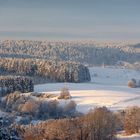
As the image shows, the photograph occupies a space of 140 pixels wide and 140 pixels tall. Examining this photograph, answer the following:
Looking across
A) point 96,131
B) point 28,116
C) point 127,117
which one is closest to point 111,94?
point 28,116

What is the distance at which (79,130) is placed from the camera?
75875 millimetres

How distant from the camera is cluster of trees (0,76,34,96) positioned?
162 metres

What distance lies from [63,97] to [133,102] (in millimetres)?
18817

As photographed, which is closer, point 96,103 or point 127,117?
point 127,117

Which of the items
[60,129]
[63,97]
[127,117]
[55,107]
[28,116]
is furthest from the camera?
[63,97]

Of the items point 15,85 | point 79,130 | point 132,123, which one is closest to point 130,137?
point 79,130

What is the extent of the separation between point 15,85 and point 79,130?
9072 centimetres

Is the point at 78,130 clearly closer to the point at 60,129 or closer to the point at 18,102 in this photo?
the point at 60,129

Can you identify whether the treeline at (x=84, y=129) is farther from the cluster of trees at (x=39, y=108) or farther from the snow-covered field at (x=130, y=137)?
the cluster of trees at (x=39, y=108)

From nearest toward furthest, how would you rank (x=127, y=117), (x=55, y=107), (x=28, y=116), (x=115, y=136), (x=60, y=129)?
(x=60, y=129), (x=115, y=136), (x=127, y=117), (x=28, y=116), (x=55, y=107)

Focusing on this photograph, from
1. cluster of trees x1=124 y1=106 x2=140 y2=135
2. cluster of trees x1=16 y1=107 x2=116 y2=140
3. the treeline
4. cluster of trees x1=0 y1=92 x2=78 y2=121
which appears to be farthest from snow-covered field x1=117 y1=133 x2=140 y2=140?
cluster of trees x1=0 y1=92 x2=78 y2=121

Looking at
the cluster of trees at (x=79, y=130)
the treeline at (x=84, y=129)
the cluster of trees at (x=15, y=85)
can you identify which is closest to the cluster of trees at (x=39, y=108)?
the cluster of trees at (x=15, y=85)

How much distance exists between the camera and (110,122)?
80.8m

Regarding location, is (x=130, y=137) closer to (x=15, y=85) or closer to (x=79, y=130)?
(x=79, y=130)
